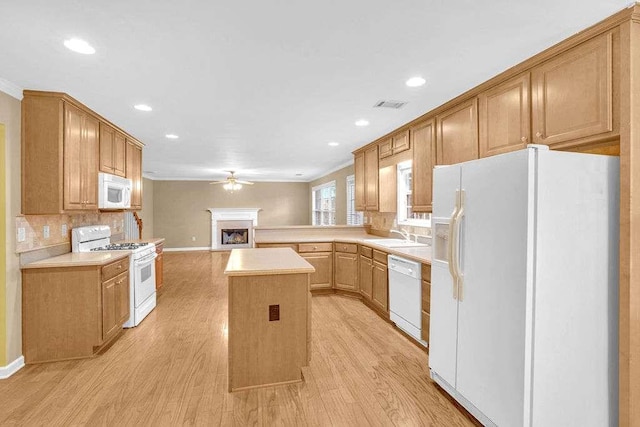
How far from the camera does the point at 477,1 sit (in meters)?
1.65

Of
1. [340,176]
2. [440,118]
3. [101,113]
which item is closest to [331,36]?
[440,118]

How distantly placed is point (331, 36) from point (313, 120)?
6.19 feet

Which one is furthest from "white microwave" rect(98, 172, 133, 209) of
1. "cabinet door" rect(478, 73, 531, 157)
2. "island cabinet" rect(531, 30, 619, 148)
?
"island cabinet" rect(531, 30, 619, 148)

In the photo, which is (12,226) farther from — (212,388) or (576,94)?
(576,94)

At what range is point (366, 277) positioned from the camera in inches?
181

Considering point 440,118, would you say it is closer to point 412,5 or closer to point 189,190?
point 412,5

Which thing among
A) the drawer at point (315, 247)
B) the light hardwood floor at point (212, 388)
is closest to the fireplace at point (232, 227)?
the drawer at point (315, 247)

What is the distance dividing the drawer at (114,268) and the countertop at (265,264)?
47.1 inches

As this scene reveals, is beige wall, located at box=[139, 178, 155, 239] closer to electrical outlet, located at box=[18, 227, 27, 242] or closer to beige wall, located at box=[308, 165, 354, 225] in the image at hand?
beige wall, located at box=[308, 165, 354, 225]

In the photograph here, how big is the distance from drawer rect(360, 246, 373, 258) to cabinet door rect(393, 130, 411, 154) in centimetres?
139

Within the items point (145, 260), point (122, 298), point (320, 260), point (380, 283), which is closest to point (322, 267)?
point (320, 260)

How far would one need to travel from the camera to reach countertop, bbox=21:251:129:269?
2.85m

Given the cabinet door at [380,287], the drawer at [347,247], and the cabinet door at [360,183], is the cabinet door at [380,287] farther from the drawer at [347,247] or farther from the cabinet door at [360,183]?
the cabinet door at [360,183]

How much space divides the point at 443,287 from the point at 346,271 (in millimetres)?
2679
